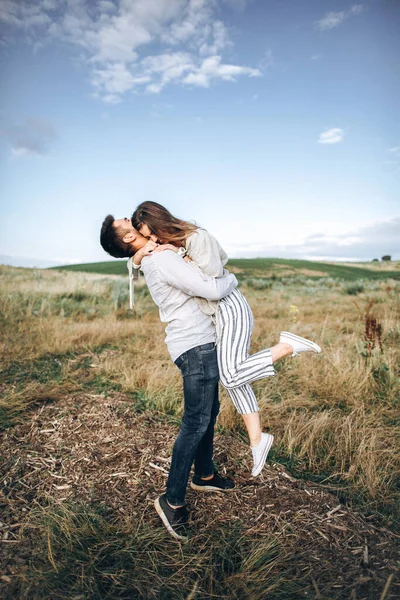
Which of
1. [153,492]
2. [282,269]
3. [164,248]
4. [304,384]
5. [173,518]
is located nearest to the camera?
[164,248]

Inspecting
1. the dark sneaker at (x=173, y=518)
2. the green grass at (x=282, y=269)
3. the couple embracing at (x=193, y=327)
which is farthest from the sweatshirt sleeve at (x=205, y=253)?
the green grass at (x=282, y=269)

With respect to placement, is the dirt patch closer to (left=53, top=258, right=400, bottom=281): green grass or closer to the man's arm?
the man's arm

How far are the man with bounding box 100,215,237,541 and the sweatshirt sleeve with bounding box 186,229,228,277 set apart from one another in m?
0.08

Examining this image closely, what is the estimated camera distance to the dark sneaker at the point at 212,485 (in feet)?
9.18

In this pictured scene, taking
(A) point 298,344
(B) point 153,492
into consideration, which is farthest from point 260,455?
(B) point 153,492

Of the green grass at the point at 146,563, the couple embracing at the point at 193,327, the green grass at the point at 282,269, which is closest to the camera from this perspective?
the green grass at the point at 146,563

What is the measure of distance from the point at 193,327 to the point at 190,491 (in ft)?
4.86

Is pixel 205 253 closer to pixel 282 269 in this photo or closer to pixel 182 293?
pixel 182 293

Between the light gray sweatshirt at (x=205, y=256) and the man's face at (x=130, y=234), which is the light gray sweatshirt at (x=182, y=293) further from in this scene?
the man's face at (x=130, y=234)

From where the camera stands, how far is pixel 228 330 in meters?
2.33

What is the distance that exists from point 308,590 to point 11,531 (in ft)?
6.25

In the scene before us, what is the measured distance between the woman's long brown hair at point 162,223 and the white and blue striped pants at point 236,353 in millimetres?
526

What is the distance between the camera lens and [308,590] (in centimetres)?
193

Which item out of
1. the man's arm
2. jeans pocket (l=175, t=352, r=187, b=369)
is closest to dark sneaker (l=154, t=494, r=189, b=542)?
jeans pocket (l=175, t=352, r=187, b=369)
